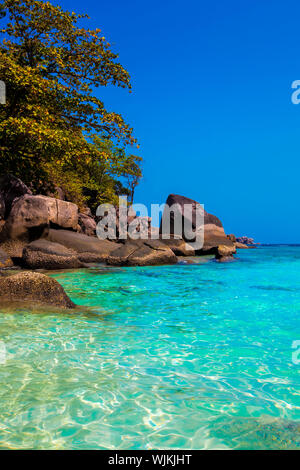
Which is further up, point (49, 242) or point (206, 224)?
point (206, 224)

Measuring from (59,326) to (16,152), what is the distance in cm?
1357

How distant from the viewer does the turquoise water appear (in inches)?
111

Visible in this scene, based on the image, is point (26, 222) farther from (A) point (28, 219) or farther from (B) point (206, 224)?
(B) point (206, 224)

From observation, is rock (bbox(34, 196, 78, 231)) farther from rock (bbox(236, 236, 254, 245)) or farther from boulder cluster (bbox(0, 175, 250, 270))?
rock (bbox(236, 236, 254, 245))

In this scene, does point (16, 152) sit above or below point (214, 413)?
above

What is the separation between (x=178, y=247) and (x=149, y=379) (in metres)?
20.2

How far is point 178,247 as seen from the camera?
2394 cm

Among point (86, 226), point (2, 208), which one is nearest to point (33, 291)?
point (2, 208)

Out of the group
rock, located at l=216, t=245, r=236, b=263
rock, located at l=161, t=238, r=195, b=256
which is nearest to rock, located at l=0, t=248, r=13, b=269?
rock, located at l=161, t=238, r=195, b=256

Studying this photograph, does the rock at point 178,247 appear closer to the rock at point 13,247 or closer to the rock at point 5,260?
the rock at point 13,247

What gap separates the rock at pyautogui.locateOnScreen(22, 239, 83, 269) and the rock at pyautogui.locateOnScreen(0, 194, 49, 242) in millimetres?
755
